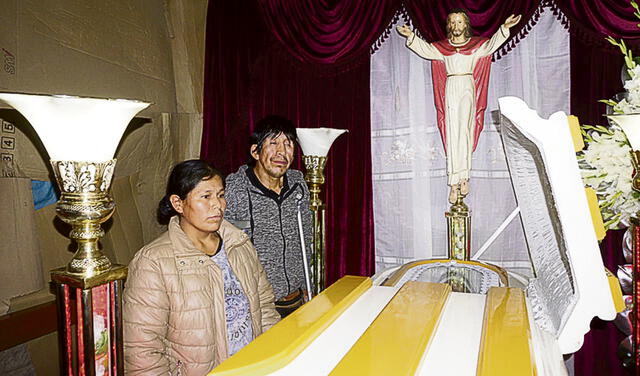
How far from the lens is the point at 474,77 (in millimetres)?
2811

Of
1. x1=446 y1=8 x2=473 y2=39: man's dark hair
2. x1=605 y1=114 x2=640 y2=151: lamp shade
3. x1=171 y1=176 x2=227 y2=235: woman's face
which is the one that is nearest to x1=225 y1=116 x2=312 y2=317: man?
x1=171 y1=176 x2=227 y2=235: woman's face

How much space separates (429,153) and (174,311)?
197 cm

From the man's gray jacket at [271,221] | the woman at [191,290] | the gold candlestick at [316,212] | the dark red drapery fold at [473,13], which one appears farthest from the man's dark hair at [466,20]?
the woman at [191,290]

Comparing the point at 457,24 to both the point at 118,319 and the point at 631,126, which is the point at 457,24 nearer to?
the point at 631,126

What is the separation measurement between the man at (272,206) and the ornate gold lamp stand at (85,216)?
1.45 meters

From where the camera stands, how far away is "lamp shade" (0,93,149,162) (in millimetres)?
1013

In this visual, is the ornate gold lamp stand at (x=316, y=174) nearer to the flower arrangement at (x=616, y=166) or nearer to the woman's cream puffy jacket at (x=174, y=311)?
the woman's cream puffy jacket at (x=174, y=311)

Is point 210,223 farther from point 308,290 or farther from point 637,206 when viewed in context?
point 637,206

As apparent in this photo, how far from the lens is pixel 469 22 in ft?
9.03

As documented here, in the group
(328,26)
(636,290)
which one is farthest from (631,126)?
(328,26)

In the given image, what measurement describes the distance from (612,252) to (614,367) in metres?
0.65

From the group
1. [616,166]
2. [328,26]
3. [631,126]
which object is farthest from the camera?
[328,26]

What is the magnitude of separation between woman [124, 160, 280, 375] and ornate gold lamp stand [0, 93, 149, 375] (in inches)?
27.6

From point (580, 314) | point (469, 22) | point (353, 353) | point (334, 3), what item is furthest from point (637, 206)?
point (334, 3)
